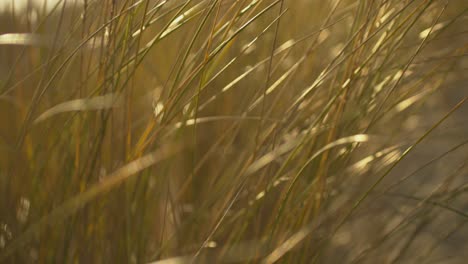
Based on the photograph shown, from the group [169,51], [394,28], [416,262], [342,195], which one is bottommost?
[416,262]

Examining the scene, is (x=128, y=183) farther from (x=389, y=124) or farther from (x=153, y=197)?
(x=389, y=124)

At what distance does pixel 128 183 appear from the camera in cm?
105

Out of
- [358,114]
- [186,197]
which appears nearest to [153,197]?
[186,197]

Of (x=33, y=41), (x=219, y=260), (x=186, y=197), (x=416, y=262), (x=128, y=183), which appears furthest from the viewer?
(x=186, y=197)

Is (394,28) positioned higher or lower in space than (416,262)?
higher

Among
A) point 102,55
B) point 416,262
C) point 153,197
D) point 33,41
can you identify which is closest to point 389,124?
point 416,262

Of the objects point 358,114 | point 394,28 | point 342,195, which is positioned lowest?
point 342,195

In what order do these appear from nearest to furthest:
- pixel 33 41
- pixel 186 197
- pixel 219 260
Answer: pixel 33 41 → pixel 219 260 → pixel 186 197

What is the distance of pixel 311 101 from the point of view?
3.64ft

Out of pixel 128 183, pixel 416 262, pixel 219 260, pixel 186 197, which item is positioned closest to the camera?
pixel 219 260

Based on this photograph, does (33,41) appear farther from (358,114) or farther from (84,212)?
(358,114)

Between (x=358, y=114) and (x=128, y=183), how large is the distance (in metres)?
0.37

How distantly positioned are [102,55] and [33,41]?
0.18 metres

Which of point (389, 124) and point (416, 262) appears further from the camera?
point (389, 124)
